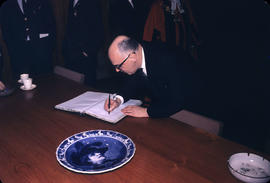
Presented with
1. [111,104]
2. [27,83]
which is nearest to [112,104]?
[111,104]

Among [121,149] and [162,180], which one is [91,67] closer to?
[121,149]

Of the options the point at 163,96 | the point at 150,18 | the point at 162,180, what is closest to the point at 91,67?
the point at 150,18

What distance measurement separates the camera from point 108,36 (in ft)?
15.5

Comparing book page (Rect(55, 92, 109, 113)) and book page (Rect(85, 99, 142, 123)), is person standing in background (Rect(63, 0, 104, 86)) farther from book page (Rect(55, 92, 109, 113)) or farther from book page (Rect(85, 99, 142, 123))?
book page (Rect(85, 99, 142, 123))

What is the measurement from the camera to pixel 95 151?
103 centimetres

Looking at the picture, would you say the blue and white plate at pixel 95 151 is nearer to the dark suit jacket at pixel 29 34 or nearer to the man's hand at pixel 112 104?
the man's hand at pixel 112 104

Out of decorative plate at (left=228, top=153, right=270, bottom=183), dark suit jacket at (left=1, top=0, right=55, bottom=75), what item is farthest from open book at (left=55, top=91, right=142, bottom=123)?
dark suit jacket at (left=1, top=0, right=55, bottom=75)

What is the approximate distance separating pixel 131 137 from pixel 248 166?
0.54 m

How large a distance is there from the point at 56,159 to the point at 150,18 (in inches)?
93.2

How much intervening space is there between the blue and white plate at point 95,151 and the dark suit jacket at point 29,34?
2.42m

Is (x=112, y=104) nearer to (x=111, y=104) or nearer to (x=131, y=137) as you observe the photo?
(x=111, y=104)

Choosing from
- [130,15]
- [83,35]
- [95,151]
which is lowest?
[95,151]

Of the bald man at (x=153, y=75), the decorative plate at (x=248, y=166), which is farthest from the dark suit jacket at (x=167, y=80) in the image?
the decorative plate at (x=248, y=166)

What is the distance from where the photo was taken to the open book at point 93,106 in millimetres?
1317
